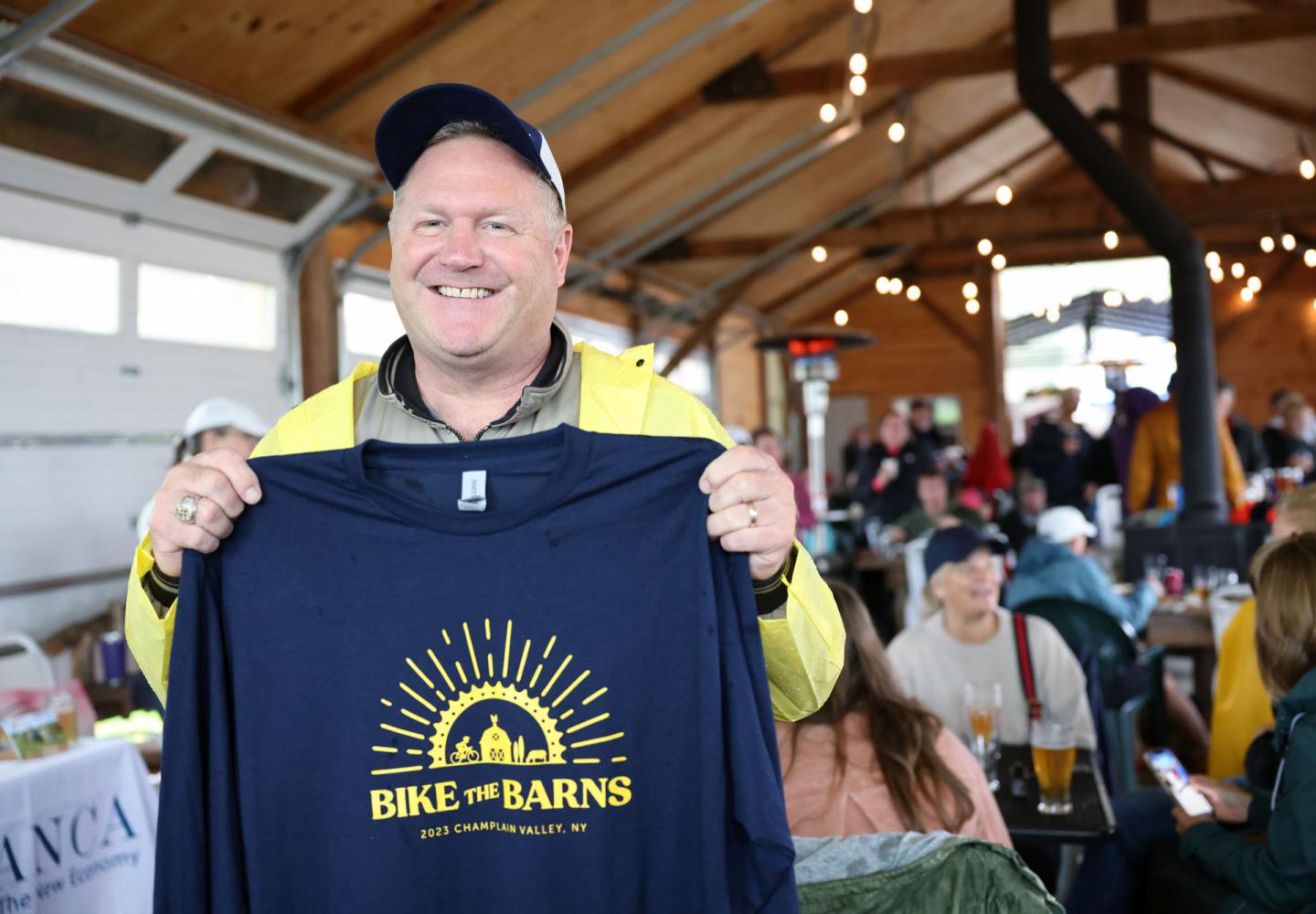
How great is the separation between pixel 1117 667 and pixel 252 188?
4.34m

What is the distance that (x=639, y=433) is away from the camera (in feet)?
4.66

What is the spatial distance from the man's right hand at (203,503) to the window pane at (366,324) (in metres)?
5.76

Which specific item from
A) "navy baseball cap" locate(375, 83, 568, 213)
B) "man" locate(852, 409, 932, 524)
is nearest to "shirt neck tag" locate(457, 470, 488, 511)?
"navy baseball cap" locate(375, 83, 568, 213)

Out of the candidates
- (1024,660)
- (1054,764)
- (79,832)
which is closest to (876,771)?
(1054,764)

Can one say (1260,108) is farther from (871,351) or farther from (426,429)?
(426,429)

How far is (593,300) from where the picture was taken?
1068 centimetres

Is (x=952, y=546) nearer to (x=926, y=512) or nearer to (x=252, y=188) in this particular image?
(x=252, y=188)

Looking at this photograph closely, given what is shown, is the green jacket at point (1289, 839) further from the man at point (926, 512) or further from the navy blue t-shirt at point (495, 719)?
the man at point (926, 512)

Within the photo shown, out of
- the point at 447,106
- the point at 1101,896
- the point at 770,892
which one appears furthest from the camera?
the point at 1101,896

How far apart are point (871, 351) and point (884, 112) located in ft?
24.7

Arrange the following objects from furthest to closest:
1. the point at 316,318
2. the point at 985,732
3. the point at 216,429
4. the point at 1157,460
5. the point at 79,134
Result: 1. the point at 1157,460
2. the point at 316,318
3. the point at 79,134
4. the point at 216,429
5. the point at 985,732

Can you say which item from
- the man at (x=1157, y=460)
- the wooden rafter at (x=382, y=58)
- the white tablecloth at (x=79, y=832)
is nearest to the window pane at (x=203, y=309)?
the wooden rafter at (x=382, y=58)

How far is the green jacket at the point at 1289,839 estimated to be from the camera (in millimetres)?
2158

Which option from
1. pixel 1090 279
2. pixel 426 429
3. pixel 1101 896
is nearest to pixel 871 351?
pixel 1090 279
